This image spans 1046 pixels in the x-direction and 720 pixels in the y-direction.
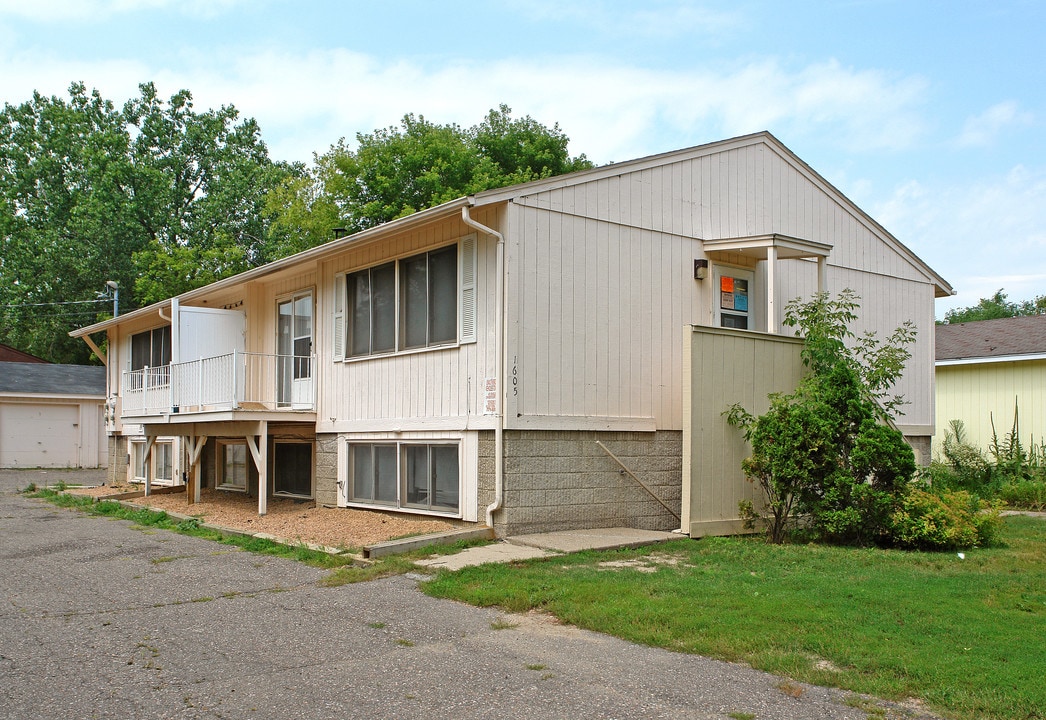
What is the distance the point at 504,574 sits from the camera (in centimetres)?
821

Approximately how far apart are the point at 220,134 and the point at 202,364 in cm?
3508

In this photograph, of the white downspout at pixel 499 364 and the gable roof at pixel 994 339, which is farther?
the gable roof at pixel 994 339

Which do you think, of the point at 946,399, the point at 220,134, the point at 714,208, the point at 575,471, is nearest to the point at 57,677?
the point at 575,471

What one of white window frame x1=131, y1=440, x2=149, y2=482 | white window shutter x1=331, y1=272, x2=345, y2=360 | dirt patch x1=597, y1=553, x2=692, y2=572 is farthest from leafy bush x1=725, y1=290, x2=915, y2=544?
white window frame x1=131, y1=440, x2=149, y2=482

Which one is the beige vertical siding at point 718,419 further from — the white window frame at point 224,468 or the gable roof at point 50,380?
the gable roof at point 50,380

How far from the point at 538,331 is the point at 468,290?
1023mm

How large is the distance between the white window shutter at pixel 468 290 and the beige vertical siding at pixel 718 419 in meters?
2.53

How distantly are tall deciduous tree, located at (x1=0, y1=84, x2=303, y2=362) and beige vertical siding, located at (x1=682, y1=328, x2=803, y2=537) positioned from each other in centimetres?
3018

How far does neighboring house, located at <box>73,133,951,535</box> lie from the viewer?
10547 millimetres

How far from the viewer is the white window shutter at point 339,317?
13383 millimetres

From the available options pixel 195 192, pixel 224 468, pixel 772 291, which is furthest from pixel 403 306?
pixel 195 192

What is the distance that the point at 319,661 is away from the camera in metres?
5.69

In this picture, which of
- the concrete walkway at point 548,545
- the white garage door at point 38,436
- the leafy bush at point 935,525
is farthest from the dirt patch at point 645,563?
the white garage door at point 38,436

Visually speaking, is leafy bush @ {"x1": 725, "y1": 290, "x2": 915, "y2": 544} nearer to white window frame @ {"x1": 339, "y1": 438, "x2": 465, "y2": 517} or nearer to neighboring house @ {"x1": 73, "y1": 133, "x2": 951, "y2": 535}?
neighboring house @ {"x1": 73, "y1": 133, "x2": 951, "y2": 535}
